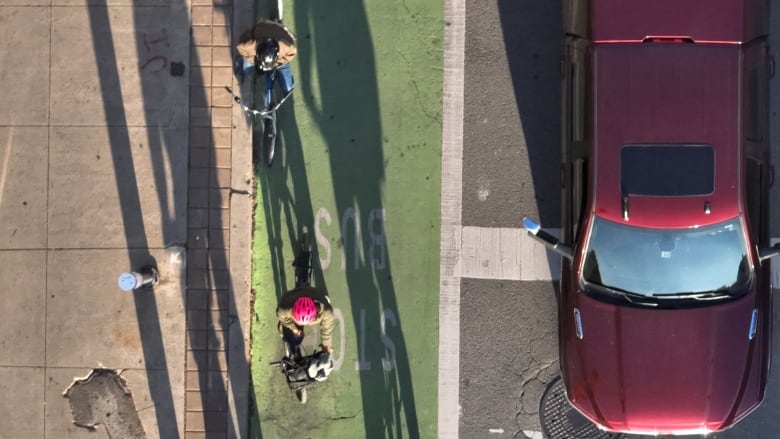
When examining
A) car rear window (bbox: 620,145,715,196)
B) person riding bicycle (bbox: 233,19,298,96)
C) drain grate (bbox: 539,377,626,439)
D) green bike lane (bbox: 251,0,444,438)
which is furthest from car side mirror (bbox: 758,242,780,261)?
person riding bicycle (bbox: 233,19,298,96)

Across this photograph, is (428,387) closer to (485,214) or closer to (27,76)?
(485,214)

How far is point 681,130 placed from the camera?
5.21 meters

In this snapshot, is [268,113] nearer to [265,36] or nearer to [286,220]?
[265,36]

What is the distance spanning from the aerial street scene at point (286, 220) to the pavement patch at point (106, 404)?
3 cm

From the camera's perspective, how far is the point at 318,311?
5.79 m

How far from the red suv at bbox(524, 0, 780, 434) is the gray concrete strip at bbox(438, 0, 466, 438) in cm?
136

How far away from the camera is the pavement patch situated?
6.78 meters

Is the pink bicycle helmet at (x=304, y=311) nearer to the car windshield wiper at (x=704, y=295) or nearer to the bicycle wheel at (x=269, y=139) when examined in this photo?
the bicycle wheel at (x=269, y=139)

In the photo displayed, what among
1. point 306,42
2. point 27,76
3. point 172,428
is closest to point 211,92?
point 306,42

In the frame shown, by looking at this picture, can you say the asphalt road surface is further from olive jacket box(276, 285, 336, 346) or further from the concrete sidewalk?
the concrete sidewalk

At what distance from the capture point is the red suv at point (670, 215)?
5.22m

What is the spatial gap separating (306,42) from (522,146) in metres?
2.67

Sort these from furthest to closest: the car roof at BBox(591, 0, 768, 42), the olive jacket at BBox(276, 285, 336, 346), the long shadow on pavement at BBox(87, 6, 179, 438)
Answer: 1. the long shadow on pavement at BBox(87, 6, 179, 438)
2. the olive jacket at BBox(276, 285, 336, 346)
3. the car roof at BBox(591, 0, 768, 42)

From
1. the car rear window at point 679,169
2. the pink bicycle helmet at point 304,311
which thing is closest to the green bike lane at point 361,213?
the pink bicycle helmet at point 304,311
